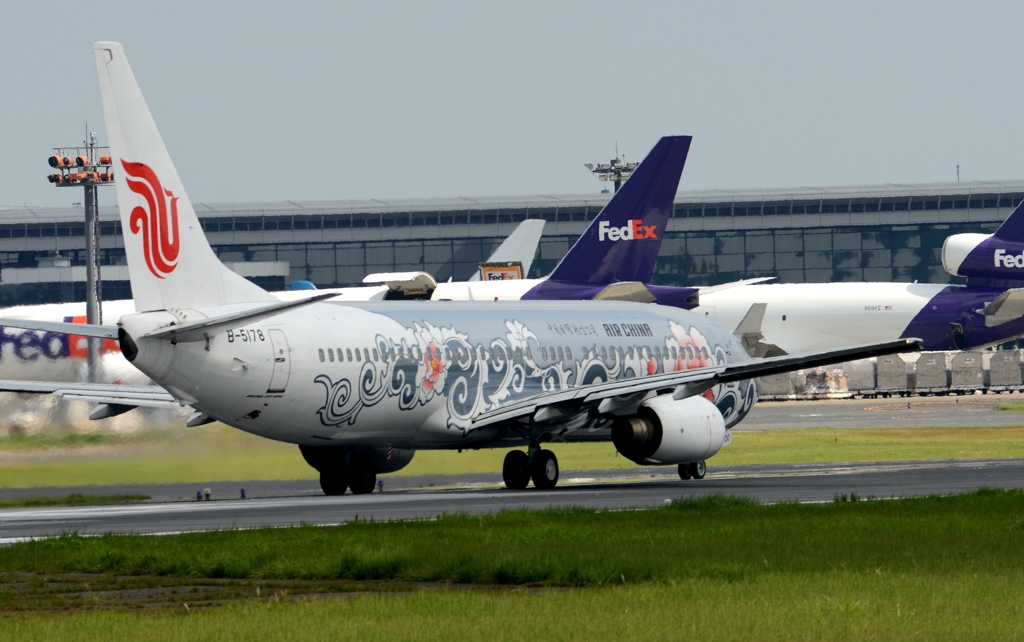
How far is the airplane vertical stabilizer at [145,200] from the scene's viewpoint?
82.2 ft

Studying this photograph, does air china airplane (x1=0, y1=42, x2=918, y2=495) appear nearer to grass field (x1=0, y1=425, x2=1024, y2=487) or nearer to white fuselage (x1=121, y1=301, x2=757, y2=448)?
white fuselage (x1=121, y1=301, x2=757, y2=448)

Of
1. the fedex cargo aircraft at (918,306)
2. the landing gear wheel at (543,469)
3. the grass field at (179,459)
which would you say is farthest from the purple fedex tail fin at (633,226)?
the fedex cargo aircraft at (918,306)

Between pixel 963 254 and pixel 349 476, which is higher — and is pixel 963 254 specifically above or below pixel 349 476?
above

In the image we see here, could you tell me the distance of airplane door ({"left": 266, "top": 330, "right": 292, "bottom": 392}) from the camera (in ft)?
86.7

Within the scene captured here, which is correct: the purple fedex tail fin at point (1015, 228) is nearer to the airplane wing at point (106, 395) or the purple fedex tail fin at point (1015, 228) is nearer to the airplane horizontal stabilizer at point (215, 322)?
the airplane wing at point (106, 395)

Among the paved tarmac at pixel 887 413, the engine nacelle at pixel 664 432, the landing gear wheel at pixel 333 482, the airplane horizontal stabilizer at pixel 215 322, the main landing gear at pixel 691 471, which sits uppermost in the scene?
the airplane horizontal stabilizer at pixel 215 322

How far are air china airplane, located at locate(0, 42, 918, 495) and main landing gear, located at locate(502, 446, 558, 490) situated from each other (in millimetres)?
28

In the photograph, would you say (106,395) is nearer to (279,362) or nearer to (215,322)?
(279,362)

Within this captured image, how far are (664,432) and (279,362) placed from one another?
293 inches

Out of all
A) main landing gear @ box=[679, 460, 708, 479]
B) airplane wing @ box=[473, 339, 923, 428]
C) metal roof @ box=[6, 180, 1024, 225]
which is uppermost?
metal roof @ box=[6, 180, 1024, 225]

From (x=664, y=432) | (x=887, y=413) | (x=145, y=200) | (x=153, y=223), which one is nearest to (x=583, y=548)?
(x=153, y=223)

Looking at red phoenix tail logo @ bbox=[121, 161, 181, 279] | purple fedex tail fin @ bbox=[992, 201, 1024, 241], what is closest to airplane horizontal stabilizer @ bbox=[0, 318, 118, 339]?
red phoenix tail logo @ bbox=[121, 161, 181, 279]

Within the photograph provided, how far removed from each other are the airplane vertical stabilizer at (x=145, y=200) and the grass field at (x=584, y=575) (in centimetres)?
717

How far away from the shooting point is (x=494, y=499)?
26.7m
